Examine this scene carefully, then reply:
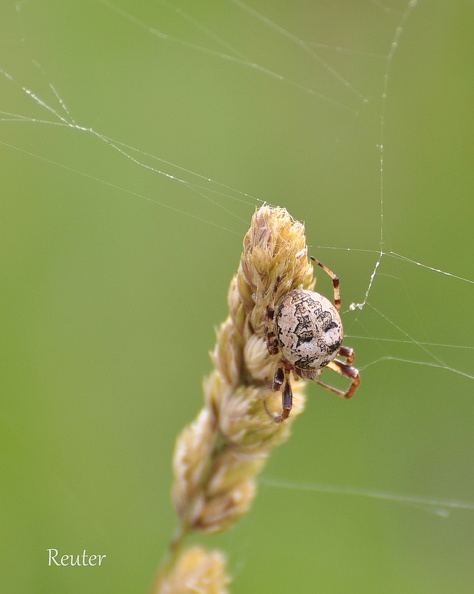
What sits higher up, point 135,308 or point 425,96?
point 425,96

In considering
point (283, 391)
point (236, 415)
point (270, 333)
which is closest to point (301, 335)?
point (283, 391)

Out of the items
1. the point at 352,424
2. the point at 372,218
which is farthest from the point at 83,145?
the point at 352,424

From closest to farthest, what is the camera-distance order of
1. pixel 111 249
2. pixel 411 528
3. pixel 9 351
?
pixel 9 351 < pixel 411 528 < pixel 111 249

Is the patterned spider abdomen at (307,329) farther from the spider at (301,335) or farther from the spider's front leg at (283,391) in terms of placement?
the spider's front leg at (283,391)

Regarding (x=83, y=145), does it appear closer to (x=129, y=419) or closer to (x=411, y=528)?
(x=129, y=419)

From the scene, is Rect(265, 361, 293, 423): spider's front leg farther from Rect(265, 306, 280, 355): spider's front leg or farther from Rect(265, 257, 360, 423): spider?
Rect(265, 306, 280, 355): spider's front leg

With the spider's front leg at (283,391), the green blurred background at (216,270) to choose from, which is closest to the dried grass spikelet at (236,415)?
the spider's front leg at (283,391)

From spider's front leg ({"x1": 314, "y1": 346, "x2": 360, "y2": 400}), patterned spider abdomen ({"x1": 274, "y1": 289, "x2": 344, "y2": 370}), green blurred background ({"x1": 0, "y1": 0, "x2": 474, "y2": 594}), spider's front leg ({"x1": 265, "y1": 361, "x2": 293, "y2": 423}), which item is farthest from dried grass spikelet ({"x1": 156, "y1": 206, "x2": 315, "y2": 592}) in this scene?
green blurred background ({"x1": 0, "y1": 0, "x2": 474, "y2": 594})
